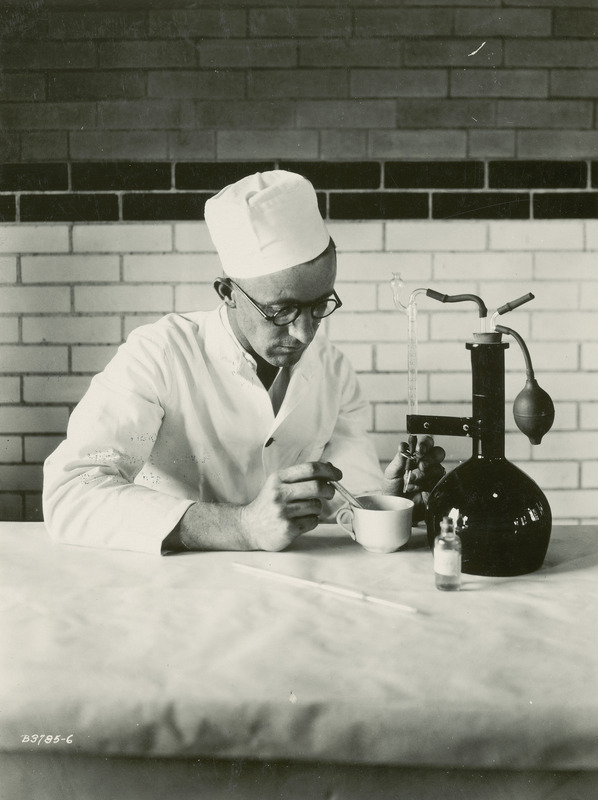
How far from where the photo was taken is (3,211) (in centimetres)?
281

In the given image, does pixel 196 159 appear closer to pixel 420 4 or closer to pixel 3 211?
pixel 3 211

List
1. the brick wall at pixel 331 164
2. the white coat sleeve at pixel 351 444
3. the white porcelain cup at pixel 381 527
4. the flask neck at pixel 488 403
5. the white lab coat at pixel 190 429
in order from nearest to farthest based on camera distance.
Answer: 1. the flask neck at pixel 488 403
2. the white porcelain cup at pixel 381 527
3. the white lab coat at pixel 190 429
4. the white coat sleeve at pixel 351 444
5. the brick wall at pixel 331 164

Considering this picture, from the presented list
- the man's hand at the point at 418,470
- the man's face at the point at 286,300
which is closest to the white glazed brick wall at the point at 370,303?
the man's face at the point at 286,300

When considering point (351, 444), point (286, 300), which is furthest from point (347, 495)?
point (351, 444)

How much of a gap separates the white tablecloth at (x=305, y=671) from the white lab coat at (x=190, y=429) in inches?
10.8

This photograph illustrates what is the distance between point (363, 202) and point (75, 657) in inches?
82.9

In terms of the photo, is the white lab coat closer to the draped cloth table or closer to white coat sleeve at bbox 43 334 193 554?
white coat sleeve at bbox 43 334 193 554

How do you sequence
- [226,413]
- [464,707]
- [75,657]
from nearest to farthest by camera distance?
1. [464,707]
2. [75,657]
3. [226,413]

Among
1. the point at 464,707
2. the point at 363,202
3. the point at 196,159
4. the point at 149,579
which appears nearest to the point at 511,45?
the point at 363,202

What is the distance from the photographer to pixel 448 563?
124 cm

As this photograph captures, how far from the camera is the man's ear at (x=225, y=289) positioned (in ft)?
5.97

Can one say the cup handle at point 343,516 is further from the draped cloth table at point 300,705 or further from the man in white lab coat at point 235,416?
the draped cloth table at point 300,705

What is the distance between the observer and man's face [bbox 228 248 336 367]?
170 centimetres

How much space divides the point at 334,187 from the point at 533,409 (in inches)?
64.4
